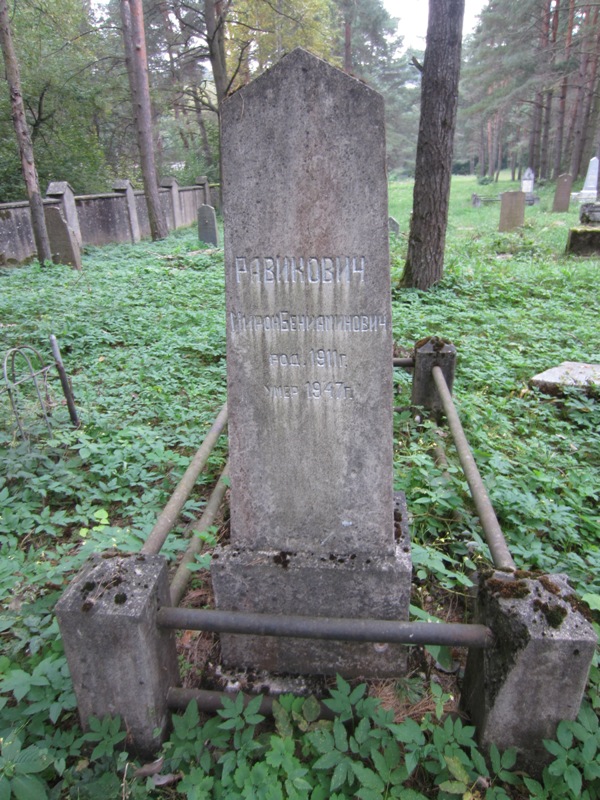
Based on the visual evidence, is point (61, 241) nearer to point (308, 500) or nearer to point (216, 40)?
point (216, 40)

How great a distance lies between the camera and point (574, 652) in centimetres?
170

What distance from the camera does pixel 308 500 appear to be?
7.22 ft

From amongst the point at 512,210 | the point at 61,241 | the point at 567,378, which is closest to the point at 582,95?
the point at 512,210

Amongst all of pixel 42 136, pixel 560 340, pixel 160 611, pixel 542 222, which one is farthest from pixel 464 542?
pixel 42 136

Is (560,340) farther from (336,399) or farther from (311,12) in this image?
(311,12)

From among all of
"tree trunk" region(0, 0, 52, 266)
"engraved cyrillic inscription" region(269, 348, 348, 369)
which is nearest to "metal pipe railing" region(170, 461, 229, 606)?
"engraved cyrillic inscription" region(269, 348, 348, 369)

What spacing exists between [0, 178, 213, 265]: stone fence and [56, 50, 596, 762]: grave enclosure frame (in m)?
12.3

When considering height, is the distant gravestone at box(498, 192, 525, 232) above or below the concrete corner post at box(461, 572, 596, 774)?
above

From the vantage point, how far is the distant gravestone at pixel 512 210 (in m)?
15.6

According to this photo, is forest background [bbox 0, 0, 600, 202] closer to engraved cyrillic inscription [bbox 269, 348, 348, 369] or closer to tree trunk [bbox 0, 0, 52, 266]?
tree trunk [bbox 0, 0, 52, 266]

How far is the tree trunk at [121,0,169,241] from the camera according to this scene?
14266 mm

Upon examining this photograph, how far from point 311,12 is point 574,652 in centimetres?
2954

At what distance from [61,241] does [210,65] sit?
20.7m

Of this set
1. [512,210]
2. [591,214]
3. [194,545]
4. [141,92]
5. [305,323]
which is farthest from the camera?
[512,210]
